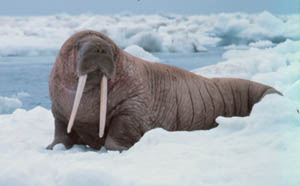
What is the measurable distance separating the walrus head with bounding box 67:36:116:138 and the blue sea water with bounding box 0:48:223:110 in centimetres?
831

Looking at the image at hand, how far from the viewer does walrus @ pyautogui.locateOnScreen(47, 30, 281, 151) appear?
416 cm

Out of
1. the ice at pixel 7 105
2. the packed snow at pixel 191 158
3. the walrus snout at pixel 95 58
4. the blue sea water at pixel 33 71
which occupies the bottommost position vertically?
the blue sea water at pixel 33 71

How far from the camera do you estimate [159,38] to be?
69.3ft

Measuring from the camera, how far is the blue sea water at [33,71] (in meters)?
13.9

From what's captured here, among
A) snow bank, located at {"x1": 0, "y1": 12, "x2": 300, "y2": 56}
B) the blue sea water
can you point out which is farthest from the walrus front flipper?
snow bank, located at {"x1": 0, "y1": 12, "x2": 300, "y2": 56}

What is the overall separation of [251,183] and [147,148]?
1.00 metres

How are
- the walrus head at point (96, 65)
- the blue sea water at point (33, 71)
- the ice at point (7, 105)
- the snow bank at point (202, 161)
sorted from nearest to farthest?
1. the snow bank at point (202, 161)
2. the walrus head at point (96, 65)
3. the ice at point (7, 105)
4. the blue sea water at point (33, 71)

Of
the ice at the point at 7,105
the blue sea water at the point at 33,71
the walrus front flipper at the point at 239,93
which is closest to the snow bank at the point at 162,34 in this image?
the blue sea water at the point at 33,71

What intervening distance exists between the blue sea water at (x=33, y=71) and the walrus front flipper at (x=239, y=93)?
24.6 ft

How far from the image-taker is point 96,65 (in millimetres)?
4094

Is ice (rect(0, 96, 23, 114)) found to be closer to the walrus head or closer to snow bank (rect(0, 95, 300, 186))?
the walrus head

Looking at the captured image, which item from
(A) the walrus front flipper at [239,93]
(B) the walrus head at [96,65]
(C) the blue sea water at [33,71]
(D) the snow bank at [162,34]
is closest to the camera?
(B) the walrus head at [96,65]

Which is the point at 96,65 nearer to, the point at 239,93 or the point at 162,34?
the point at 239,93

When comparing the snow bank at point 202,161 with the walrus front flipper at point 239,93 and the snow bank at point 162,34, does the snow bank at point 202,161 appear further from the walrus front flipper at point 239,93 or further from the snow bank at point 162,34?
the snow bank at point 162,34
